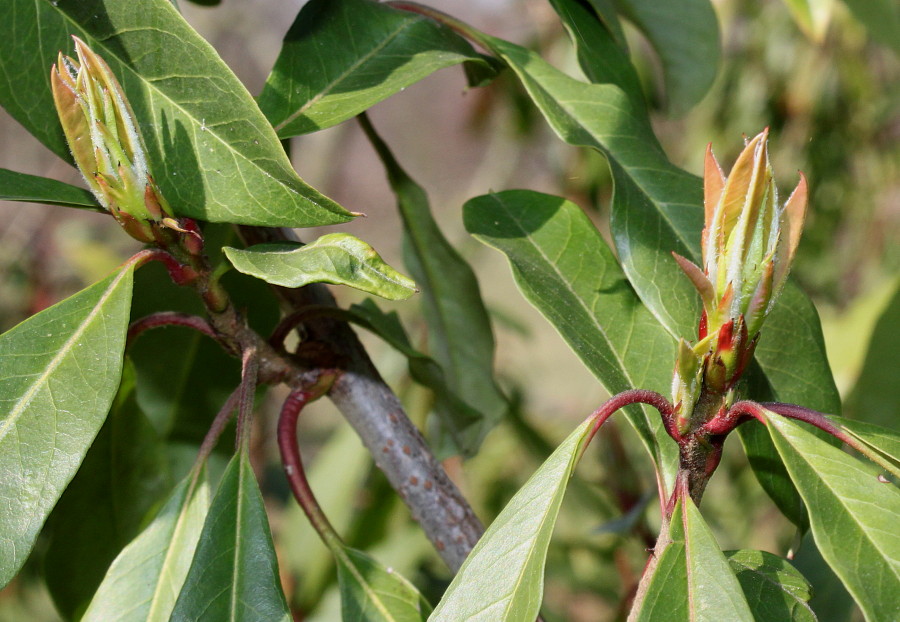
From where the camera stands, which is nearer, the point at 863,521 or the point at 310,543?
the point at 863,521

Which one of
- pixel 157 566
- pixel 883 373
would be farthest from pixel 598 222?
pixel 157 566

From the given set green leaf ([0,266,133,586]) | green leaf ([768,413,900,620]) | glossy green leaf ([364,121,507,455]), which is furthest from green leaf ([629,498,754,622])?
glossy green leaf ([364,121,507,455])

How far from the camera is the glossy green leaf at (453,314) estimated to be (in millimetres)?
887

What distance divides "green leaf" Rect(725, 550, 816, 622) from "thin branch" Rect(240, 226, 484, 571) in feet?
0.79

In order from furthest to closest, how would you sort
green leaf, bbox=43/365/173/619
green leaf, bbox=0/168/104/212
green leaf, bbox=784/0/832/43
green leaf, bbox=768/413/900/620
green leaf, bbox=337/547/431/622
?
1. green leaf, bbox=784/0/832/43
2. green leaf, bbox=43/365/173/619
3. green leaf, bbox=337/547/431/622
4. green leaf, bbox=0/168/104/212
5. green leaf, bbox=768/413/900/620

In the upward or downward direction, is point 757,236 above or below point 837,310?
above

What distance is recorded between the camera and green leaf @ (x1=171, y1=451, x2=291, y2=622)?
0.51 m

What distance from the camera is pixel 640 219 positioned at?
2.04 ft

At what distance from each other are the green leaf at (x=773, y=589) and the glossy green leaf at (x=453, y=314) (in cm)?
40

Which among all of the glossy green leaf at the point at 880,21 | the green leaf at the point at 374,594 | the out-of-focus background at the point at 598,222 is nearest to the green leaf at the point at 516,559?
the green leaf at the point at 374,594

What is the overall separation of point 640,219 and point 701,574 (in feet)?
0.88

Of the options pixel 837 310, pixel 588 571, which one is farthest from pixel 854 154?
pixel 588 571

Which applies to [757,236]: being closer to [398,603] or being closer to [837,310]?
[398,603]

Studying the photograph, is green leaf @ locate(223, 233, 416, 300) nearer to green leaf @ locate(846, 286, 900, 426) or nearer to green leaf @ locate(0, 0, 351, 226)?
green leaf @ locate(0, 0, 351, 226)
